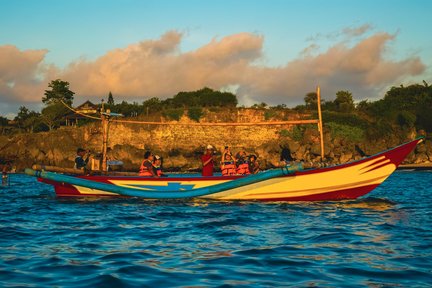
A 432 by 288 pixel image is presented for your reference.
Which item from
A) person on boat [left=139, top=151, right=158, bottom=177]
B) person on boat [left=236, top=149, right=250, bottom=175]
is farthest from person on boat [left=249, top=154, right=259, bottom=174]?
person on boat [left=139, top=151, right=158, bottom=177]

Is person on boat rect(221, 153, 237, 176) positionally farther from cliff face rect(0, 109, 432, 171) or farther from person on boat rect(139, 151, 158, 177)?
cliff face rect(0, 109, 432, 171)

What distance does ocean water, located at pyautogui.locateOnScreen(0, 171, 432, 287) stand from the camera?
5.74 meters

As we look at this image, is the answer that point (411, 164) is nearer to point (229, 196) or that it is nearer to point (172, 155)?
point (172, 155)

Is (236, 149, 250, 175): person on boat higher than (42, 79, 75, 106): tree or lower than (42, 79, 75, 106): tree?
lower

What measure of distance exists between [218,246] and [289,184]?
6966 mm

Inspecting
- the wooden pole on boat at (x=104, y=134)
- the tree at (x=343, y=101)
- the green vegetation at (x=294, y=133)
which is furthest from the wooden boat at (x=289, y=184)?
the tree at (x=343, y=101)

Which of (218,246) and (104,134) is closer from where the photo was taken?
(218,246)

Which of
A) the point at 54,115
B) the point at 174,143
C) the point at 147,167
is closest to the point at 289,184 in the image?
the point at 147,167

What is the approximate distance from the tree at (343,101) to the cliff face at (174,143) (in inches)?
551

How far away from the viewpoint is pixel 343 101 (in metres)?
80.2

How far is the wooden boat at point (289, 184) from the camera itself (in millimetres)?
14164

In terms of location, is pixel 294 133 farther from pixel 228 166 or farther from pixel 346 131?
pixel 228 166

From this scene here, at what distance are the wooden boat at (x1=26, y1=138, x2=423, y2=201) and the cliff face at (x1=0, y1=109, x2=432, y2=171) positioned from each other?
4453 centimetres

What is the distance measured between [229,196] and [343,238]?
262 inches
